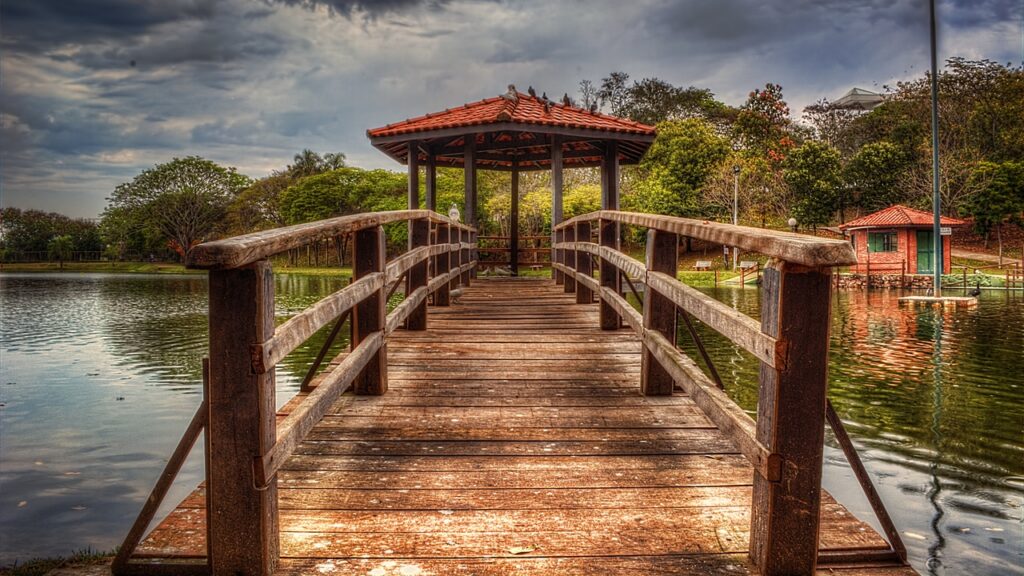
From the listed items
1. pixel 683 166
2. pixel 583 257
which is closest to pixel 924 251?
pixel 683 166

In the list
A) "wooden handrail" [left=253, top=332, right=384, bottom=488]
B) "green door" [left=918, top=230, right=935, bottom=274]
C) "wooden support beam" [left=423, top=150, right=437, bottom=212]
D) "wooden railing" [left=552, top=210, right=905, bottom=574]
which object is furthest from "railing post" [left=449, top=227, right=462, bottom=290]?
"green door" [left=918, top=230, right=935, bottom=274]

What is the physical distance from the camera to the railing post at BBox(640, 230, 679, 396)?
3.60 metres

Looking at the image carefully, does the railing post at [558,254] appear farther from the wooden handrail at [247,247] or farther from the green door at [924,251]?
the green door at [924,251]

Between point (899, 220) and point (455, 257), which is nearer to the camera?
point (455, 257)

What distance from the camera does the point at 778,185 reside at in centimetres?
3753

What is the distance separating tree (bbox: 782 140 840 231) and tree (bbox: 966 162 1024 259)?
6.66 m

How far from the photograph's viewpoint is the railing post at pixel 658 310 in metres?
3.60

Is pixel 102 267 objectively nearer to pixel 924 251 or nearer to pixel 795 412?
pixel 924 251

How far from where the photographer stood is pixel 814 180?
36.5m

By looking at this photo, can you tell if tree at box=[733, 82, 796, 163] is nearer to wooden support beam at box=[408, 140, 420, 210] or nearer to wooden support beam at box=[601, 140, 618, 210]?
wooden support beam at box=[601, 140, 618, 210]

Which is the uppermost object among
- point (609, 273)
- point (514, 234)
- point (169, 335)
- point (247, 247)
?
point (514, 234)

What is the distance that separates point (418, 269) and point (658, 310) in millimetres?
2614

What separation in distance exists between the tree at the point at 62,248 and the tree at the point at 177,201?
13.3 m

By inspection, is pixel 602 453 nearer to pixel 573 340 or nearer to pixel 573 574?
pixel 573 574
